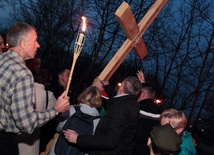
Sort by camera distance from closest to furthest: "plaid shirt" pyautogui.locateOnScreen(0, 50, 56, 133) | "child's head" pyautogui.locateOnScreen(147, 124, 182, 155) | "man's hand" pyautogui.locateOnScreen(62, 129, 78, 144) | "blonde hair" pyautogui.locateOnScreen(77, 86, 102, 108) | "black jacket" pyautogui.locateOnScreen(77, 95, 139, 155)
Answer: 1. "plaid shirt" pyautogui.locateOnScreen(0, 50, 56, 133)
2. "child's head" pyautogui.locateOnScreen(147, 124, 182, 155)
3. "black jacket" pyautogui.locateOnScreen(77, 95, 139, 155)
4. "man's hand" pyautogui.locateOnScreen(62, 129, 78, 144)
5. "blonde hair" pyautogui.locateOnScreen(77, 86, 102, 108)

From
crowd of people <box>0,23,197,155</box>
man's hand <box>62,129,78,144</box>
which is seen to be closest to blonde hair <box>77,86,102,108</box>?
crowd of people <box>0,23,197,155</box>

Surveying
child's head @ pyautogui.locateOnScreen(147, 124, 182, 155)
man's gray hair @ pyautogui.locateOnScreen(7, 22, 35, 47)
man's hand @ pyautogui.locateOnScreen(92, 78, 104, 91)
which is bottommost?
child's head @ pyautogui.locateOnScreen(147, 124, 182, 155)

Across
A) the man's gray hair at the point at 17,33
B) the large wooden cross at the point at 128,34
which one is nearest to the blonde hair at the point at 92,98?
the large wooden cross at the point at 128,34

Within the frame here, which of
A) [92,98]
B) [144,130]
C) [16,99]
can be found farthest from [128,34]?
[16,99]

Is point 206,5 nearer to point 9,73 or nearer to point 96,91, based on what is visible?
point 96,91

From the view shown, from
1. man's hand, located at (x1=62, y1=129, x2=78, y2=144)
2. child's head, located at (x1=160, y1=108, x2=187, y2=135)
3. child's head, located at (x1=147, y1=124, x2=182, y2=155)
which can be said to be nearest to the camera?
child's head, located at (x1=147, y1=124, x2=182, y2=155)

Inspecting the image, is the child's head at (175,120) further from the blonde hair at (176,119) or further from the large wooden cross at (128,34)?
the large wooden cross at (128,34)

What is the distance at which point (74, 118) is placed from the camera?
346 centimetres

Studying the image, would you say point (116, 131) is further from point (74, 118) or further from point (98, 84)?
point (98, 84)

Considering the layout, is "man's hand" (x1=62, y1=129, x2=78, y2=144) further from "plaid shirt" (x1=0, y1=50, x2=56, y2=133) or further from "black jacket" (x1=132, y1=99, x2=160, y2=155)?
"black jacket" (x1=132, y1=99, x2=160, y2=155)

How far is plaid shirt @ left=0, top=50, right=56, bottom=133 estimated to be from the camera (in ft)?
7.79

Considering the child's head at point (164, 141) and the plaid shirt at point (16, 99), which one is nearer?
the plaid shirt at point (16, 99)

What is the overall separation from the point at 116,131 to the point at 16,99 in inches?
47.3

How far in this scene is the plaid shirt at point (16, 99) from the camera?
2.38 m
